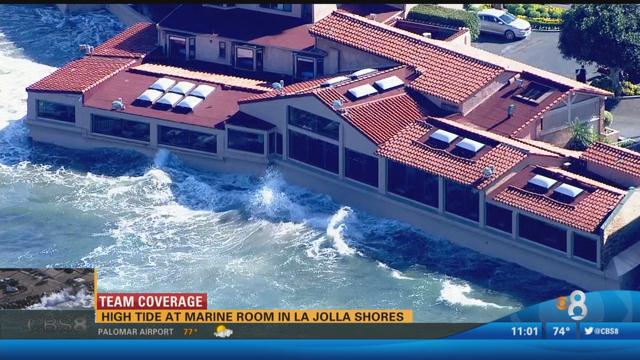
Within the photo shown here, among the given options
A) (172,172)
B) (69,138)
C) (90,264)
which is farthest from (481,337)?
(69,138)

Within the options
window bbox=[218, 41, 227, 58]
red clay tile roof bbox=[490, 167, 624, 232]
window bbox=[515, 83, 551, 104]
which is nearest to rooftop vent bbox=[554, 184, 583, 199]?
red clay tile roof bbox=[490, 167, 624, 232]

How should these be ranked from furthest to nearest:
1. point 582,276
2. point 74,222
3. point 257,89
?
point 257,89 < point 74,222 < point 582,276

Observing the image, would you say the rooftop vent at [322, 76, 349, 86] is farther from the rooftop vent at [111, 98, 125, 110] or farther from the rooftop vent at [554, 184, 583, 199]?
the rooftop vent at [554, 184, 583, 199]

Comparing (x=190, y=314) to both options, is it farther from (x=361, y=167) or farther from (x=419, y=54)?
(x=419, y=54)

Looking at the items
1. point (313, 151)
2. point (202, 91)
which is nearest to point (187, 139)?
point (202, 91)

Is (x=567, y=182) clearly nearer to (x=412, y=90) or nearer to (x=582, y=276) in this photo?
(x=582, y=276)

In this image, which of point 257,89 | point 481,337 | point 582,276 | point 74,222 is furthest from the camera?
point 257,89
